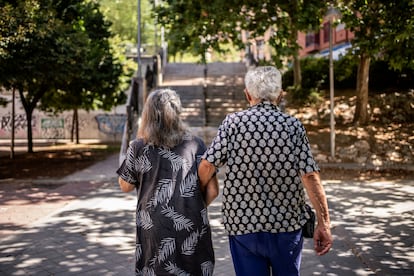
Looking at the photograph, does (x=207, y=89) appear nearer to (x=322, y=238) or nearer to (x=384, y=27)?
(x=384, y=27)

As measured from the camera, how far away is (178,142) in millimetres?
3107

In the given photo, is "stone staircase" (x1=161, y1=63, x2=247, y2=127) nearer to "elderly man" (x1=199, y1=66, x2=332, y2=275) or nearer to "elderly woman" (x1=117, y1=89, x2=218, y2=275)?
"elderly woman" (x1=117, y1=89, x2=218, y2=275)

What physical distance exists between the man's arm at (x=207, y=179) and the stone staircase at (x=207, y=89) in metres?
13.3

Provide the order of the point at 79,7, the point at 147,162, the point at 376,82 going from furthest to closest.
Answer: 1. the point at 376,82
2. the point at 79,7
3. the point at 147,162

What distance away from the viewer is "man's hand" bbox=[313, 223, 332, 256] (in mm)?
2990

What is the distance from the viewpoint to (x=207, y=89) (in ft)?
66.9

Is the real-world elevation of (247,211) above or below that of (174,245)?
above

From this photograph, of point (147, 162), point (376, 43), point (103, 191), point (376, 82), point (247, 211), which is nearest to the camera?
point (247, 211)

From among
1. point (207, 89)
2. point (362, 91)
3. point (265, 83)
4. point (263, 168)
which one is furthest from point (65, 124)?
point (263, 168)

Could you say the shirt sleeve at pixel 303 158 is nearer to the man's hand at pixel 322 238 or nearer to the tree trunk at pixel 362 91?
the man's hand at pixel 322 238

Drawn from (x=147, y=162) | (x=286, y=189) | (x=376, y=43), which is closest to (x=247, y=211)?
(x=286, y=189)

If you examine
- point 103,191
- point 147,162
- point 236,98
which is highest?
point 236,98

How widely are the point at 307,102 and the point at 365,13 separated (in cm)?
512

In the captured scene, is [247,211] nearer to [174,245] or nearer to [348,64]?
[174,245]
